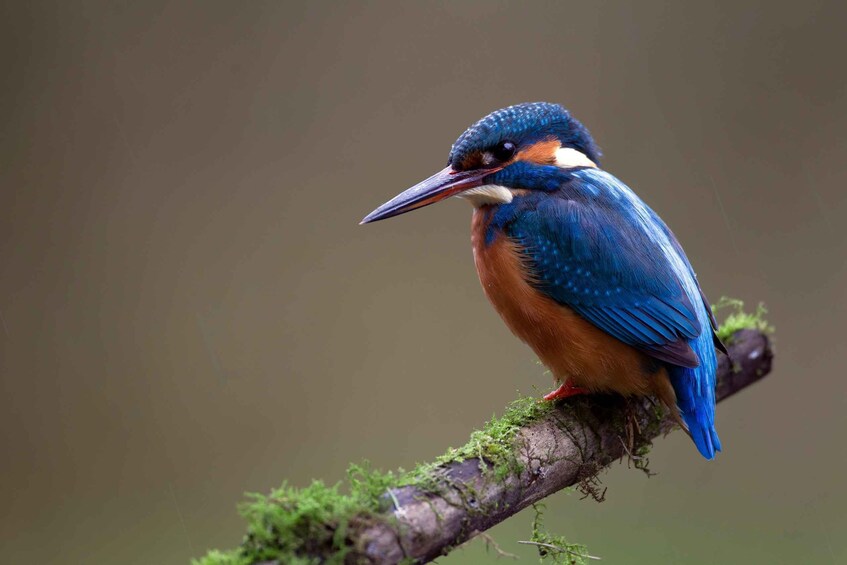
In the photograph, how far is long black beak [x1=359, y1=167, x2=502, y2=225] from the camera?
232cm

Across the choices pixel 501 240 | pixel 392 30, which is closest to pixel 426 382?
pixel 392 30

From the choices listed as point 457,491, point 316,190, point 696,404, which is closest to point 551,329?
point 696,404

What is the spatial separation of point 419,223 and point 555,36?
1.26 m

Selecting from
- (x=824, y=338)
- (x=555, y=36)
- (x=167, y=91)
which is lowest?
(x=824, y=338)

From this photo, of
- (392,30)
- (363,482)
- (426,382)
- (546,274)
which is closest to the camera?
(363,482)

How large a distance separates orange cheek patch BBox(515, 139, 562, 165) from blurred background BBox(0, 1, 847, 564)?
7.71ft

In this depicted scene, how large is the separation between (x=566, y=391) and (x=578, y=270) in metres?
0.30

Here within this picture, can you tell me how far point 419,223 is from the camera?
4.88 metres

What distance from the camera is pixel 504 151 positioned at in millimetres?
2314

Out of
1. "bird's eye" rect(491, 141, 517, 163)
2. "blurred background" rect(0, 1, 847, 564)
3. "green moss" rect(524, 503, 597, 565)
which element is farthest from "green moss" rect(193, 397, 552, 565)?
"blurred background" rect(0, 1, 847, 564)

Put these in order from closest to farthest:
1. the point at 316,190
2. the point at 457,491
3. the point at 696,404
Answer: the point at 457,491 < the point at 696,404 < the point at 316,190

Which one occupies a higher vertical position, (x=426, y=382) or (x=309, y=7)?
(x=309, y=7)

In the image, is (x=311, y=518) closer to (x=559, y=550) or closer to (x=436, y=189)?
(x=559, y=550)

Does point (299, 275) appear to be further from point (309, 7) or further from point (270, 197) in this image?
point (309, 7)
